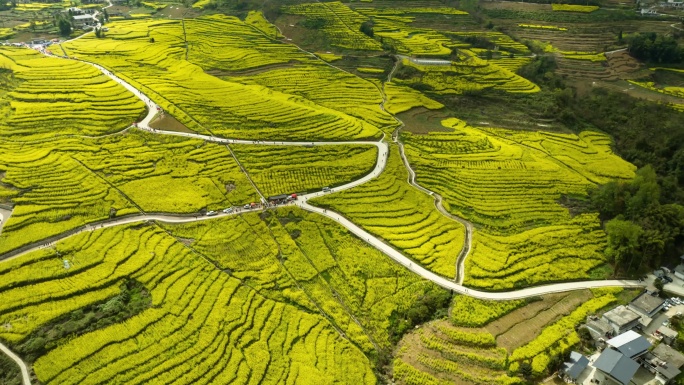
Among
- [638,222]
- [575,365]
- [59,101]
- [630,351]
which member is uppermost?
[59,101]

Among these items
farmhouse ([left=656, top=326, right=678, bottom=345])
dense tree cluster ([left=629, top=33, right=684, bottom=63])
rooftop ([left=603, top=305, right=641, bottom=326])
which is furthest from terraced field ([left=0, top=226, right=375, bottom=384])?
dense tree cluster ([left=629, top=33, right=684, bottom=63])

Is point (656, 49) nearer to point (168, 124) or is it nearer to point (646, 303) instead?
point (646, 303)

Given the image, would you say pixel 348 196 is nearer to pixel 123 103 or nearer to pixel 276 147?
pixel 276 147

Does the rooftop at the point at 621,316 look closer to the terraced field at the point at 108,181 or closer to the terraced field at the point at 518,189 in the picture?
the terraced field at the point at 518,189

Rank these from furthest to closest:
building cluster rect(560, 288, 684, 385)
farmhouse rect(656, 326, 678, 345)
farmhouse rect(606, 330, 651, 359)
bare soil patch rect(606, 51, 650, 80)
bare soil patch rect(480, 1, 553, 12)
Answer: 1. bare soil patch rect(480, 1, 553, 12)
2. bare soil patch rect(606, 51, 650, 80)
3. farmhouse rect(656, 326, 678, 345)
4. farmhouse rect(606, 330, 651, 359)
5. building cluster rect(560, 288, 684, 385)

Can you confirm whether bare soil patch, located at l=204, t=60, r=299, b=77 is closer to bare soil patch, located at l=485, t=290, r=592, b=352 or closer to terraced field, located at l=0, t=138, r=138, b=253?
terraced field, located at l=0, t=138, r=138, b=253

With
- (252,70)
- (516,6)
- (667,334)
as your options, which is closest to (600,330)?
(667,334)
